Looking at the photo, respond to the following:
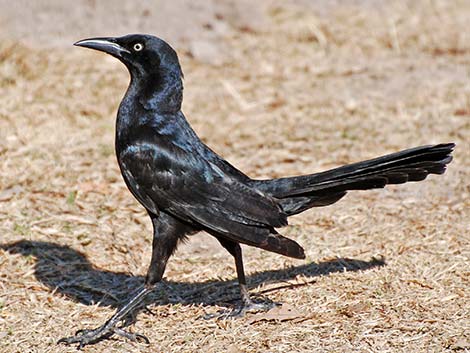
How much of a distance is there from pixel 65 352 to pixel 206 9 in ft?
21.2

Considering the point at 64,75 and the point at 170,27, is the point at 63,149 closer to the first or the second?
the point at 64,75

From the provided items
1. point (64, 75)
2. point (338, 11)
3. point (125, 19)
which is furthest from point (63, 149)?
point (338, 11)

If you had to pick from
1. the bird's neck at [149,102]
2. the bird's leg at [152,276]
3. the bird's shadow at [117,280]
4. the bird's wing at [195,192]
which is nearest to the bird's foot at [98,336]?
the bird's leg at [152,276]

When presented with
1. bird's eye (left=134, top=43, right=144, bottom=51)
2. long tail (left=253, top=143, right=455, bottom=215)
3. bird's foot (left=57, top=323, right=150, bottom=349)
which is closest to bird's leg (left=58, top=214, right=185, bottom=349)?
bird's foot (left=57, top=323, right=150, bottom=349)

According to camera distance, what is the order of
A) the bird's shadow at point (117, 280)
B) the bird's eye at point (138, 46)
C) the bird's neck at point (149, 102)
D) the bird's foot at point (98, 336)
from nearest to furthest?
the bird's foot at point (98, 336)
the bird's neck at point (149, 102)
the bird's eye at point (138, 46)
the bird's shadow at point (117, 280)

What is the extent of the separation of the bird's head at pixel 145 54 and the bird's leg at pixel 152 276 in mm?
895

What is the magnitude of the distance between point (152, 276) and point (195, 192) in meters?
0.54

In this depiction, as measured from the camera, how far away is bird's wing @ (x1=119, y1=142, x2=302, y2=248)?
4.98 meters

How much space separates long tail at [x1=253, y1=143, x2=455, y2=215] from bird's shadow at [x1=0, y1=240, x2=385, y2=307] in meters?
0.66

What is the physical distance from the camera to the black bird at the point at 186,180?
495cm

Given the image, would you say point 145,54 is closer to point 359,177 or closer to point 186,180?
point 186,180

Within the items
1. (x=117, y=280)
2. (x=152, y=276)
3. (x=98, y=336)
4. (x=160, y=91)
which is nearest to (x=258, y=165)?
(x=117, y=280)

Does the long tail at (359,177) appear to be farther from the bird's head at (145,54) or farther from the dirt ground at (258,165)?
the bird's head at (145,54)

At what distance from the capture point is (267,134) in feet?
27.3
